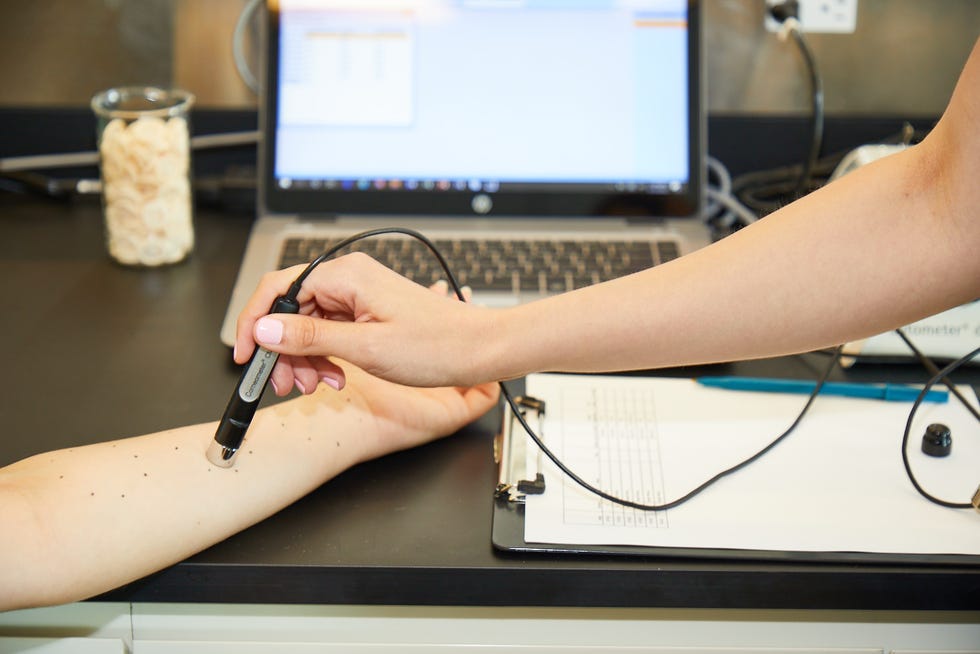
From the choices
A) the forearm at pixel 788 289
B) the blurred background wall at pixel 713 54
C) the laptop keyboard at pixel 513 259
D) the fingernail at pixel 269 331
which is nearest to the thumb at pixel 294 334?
the fingernail at pixel 269 331

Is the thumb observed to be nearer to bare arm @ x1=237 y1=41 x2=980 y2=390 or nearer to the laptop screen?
bare arm @ x1=237 y1=41 x2=980 y2=390

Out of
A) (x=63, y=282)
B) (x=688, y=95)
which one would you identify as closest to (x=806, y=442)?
(x=688, y=95)

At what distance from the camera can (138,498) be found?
66cm

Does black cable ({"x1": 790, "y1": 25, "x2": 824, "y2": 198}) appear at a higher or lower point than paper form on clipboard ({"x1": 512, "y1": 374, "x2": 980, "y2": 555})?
higher

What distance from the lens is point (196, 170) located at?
4.29 feet

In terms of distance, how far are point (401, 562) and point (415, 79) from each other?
60 centimetres

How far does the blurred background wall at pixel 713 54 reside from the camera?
1.24m

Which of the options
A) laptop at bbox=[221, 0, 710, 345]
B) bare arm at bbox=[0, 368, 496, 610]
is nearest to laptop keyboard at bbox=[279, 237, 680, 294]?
laptop at bbox=[221, 0, 710, 345]

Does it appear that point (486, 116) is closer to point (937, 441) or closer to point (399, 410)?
point (399, 410)

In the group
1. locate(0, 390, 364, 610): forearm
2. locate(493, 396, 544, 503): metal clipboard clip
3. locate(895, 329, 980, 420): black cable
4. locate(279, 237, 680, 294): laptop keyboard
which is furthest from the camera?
locate(279, 237, 680, 294): laptop keyboard

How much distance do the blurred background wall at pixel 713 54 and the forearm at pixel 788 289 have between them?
2.07 feet

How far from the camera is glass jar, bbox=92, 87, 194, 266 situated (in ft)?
3.38

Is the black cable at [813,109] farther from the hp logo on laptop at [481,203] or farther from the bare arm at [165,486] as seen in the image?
the bare arm at [165,486]

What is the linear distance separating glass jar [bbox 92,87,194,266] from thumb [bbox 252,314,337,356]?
449 mm
